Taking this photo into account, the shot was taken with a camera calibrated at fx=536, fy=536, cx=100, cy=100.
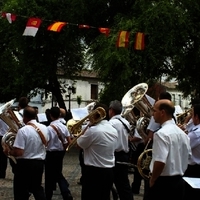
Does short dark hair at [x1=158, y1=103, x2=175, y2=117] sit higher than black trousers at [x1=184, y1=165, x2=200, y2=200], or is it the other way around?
short dark hair at [x1=158, y1=103, x2=175, y2=117]

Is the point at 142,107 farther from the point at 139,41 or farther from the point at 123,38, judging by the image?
the point at 139,41

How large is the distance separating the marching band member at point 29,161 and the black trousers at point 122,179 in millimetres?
1555

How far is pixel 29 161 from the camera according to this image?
794 centimetres

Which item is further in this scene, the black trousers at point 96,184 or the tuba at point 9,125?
the tuba at point 9,125

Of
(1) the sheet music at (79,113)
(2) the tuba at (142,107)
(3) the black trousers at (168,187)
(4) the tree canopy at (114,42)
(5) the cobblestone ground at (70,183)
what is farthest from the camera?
(4) the tree canopy at (114,42)

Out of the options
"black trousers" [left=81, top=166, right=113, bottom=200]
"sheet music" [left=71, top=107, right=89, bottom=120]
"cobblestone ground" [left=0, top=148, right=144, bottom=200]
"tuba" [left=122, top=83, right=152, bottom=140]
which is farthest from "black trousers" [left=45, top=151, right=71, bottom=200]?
"black trousers" [left=81, top=166, right=113, bottom=200]

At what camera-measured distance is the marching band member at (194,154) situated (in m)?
7.10

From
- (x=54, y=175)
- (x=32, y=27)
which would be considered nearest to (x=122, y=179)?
(x=54, y=175)

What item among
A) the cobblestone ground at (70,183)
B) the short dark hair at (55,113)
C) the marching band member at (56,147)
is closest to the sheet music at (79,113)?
the marching band member at (56,147)

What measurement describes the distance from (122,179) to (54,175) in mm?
1332

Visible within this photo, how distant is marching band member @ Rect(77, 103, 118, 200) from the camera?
7.33 m

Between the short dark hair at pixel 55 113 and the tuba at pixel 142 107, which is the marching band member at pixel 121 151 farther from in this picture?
the short dark hair at pixel 55 113

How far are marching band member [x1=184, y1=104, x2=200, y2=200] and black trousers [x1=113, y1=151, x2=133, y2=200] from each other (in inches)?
70.8

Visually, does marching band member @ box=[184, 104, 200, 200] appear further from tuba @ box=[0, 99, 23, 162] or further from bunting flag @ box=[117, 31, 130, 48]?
bunting flag @ box=[117, 31, 130, 48]
